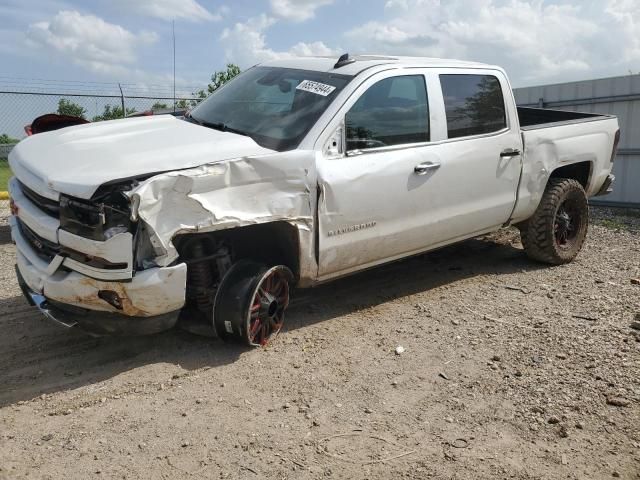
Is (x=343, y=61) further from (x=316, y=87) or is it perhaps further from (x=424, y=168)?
(x=424, y=168)

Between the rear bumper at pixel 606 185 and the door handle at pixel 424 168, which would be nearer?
the door handle at pixel 424 168

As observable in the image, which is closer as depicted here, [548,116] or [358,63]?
[358,63]

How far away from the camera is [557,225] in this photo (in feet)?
21.0

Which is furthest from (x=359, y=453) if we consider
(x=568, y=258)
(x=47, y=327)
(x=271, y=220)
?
(x=568, y=258)

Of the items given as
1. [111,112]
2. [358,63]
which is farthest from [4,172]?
[358,63]

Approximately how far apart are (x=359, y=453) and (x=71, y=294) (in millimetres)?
1890

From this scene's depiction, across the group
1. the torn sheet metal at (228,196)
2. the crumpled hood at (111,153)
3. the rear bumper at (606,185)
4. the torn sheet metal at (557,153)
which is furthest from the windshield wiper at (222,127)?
the rear bumper at (606,185)

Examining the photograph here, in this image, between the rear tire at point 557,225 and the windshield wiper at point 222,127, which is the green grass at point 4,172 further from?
the rear tire at point 557,225

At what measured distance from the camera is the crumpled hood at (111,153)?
11.4ft

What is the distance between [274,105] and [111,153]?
135cm

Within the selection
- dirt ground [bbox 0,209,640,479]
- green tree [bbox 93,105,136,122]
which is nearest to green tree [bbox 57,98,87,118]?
green tree [bbox 93,105,136,122]

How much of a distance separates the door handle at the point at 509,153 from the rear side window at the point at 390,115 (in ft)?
3.16

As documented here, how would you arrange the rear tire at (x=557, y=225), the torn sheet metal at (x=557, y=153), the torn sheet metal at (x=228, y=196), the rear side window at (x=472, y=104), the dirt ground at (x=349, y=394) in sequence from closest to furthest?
the dirt ground at (x=349, y=394) → the torn sheet metal at (x=228, y=196) → the rear side window at (x=472, y=104) → the torn sheet metal at (x=557, y=153) → the rear tire at (x=557, y=225)

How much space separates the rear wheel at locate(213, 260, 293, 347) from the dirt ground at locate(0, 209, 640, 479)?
166 millimetres
